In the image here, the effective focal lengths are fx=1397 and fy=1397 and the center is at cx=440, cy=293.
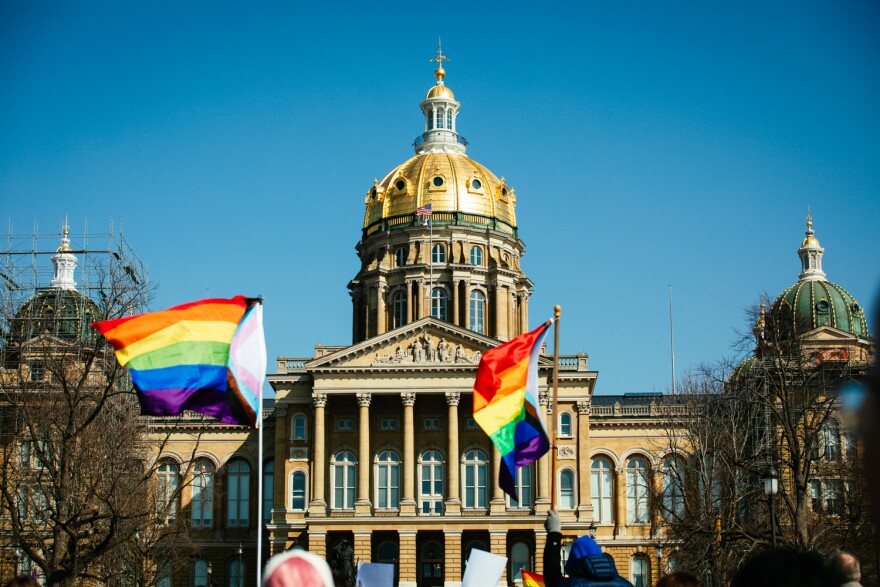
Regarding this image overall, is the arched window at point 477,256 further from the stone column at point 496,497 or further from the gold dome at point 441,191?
the stone column at point 496,497

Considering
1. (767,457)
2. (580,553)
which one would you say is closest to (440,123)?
(767,457)

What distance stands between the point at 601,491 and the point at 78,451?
39.1 meters

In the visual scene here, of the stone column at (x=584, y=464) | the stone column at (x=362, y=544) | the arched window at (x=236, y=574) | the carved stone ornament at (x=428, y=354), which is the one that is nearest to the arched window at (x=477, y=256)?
the stone column at (x=584, y=464)

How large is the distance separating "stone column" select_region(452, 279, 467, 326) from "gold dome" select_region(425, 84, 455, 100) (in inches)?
721

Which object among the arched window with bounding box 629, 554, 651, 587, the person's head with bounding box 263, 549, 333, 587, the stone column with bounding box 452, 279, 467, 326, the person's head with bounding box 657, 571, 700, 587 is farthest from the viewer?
the stone column with bounding box 452, 279, 467, 326

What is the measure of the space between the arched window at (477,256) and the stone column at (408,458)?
58.4ft

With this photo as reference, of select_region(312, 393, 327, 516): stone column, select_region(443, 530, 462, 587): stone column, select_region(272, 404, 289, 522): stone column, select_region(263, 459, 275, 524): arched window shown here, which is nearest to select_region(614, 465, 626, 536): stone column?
select_region(443, 530, 462, 587): stone column

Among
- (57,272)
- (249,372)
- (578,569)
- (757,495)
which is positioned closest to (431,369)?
(757,495)

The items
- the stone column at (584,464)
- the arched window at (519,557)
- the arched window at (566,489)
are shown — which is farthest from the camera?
the arched window at (566,489)

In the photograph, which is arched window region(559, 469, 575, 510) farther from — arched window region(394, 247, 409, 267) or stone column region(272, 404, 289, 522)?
arched window region(394, 247, 409, 267)

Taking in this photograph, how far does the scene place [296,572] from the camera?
6.77 m

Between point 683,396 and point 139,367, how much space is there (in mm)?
59154

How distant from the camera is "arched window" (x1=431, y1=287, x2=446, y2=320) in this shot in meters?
91.6

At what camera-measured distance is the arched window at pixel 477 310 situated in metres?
91.2
